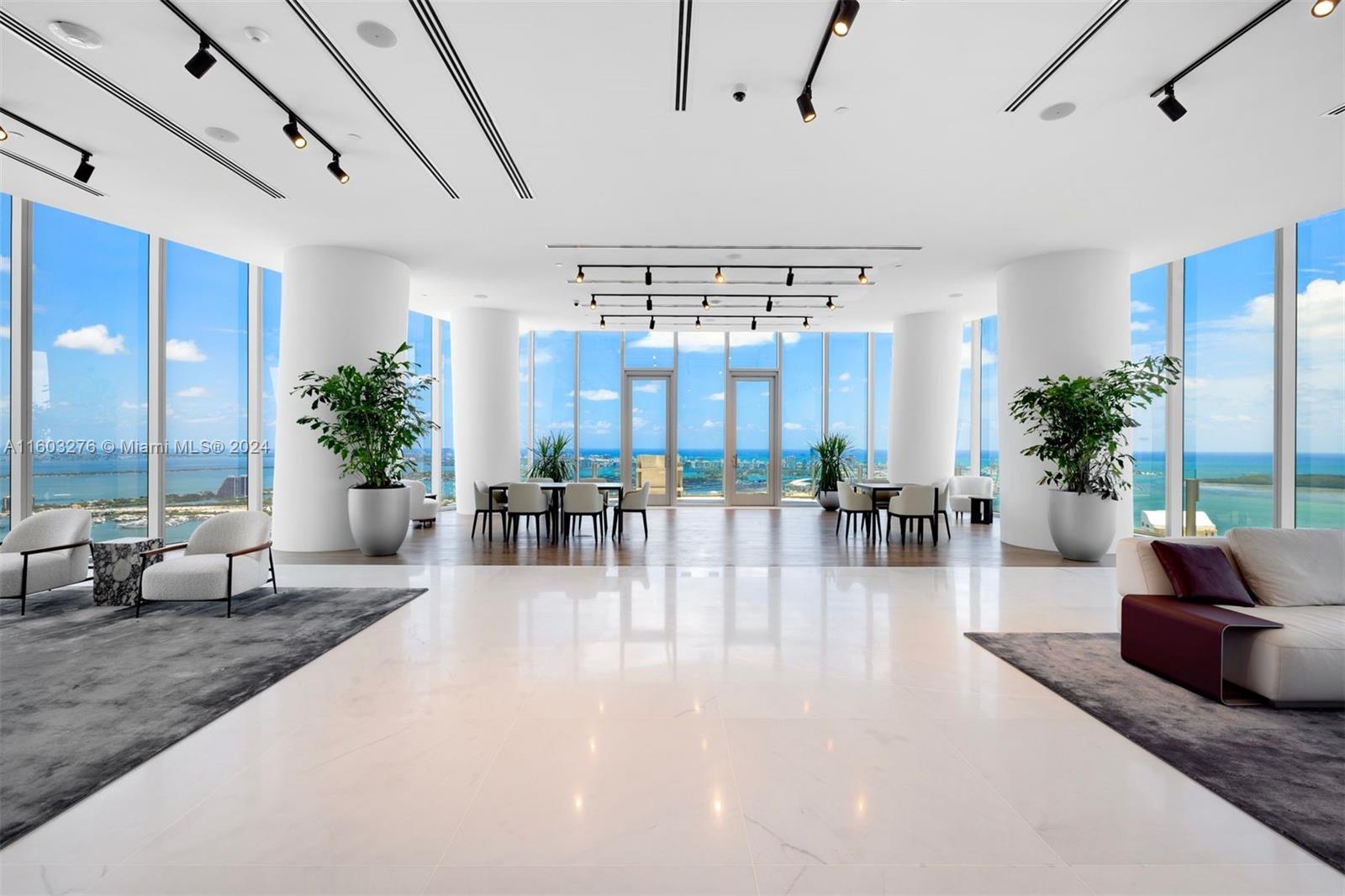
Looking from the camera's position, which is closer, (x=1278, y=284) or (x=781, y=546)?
(x=1278, y=284)

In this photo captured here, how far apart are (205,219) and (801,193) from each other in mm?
6172

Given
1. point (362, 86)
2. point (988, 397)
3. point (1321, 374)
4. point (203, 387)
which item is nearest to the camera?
point (362, 86)

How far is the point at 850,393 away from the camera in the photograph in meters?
13.6

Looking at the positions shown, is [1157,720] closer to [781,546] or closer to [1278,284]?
[781,546]

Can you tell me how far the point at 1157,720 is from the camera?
9.66 feet

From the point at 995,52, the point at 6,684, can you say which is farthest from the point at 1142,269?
the point at 6,684

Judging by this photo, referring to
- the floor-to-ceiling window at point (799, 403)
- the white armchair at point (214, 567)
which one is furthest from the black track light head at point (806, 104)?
the floor-to-ceiling window at point (799, 403)

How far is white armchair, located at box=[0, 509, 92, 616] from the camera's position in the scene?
495cm

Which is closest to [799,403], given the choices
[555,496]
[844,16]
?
[555,496]

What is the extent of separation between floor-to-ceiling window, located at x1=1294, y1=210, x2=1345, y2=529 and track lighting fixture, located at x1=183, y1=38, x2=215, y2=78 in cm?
987

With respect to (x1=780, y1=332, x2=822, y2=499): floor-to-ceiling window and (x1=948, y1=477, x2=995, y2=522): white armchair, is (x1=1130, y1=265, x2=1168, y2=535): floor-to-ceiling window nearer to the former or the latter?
(x1=948, y1=477, x2=995, y2=522): white armchair

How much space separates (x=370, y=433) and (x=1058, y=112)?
7130 mm

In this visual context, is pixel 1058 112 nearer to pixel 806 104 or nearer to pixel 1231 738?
pixel 806 104

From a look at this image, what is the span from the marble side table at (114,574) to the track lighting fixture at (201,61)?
144 inches
